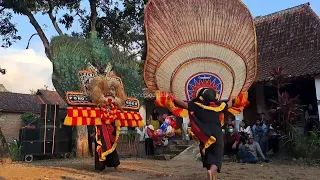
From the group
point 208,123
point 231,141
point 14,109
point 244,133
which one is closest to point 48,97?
point 14,109

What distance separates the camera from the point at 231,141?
1045 cm

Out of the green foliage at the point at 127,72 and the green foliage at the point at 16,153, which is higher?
the green foliage at the point at 127,72

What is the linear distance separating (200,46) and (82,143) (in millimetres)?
8494

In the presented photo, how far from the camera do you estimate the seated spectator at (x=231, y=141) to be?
10314 mm

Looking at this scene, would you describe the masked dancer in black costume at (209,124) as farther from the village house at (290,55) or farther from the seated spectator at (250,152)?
the village house at (290,55)

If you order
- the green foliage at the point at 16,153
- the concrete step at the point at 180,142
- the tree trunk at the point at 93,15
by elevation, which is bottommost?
the green foliage at the point at 16,153

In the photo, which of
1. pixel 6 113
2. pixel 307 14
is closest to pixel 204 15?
pixel 307 14

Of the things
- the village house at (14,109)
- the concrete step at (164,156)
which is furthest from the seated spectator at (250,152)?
the village house at (14,109)

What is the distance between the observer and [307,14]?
51.0 feet

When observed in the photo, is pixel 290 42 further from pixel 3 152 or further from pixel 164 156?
pixel 3 152

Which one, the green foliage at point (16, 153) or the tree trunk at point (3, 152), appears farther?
→ the green foliage at point (16, 153)

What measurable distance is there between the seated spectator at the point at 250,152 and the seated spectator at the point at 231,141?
0.60 meters

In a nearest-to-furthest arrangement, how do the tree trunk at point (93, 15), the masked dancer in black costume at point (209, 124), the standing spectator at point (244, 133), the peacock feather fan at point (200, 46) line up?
the masked dancer in black costume at point (209, 124)
the peacock feather fan at point (200, 46)
the standing spectator at point (244, 133)
the tree trunk at point (93, 15)

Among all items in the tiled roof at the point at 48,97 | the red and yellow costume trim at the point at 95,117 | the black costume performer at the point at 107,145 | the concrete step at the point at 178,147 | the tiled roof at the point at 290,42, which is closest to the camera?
the red and yellow costume trim at the point at 95,117
